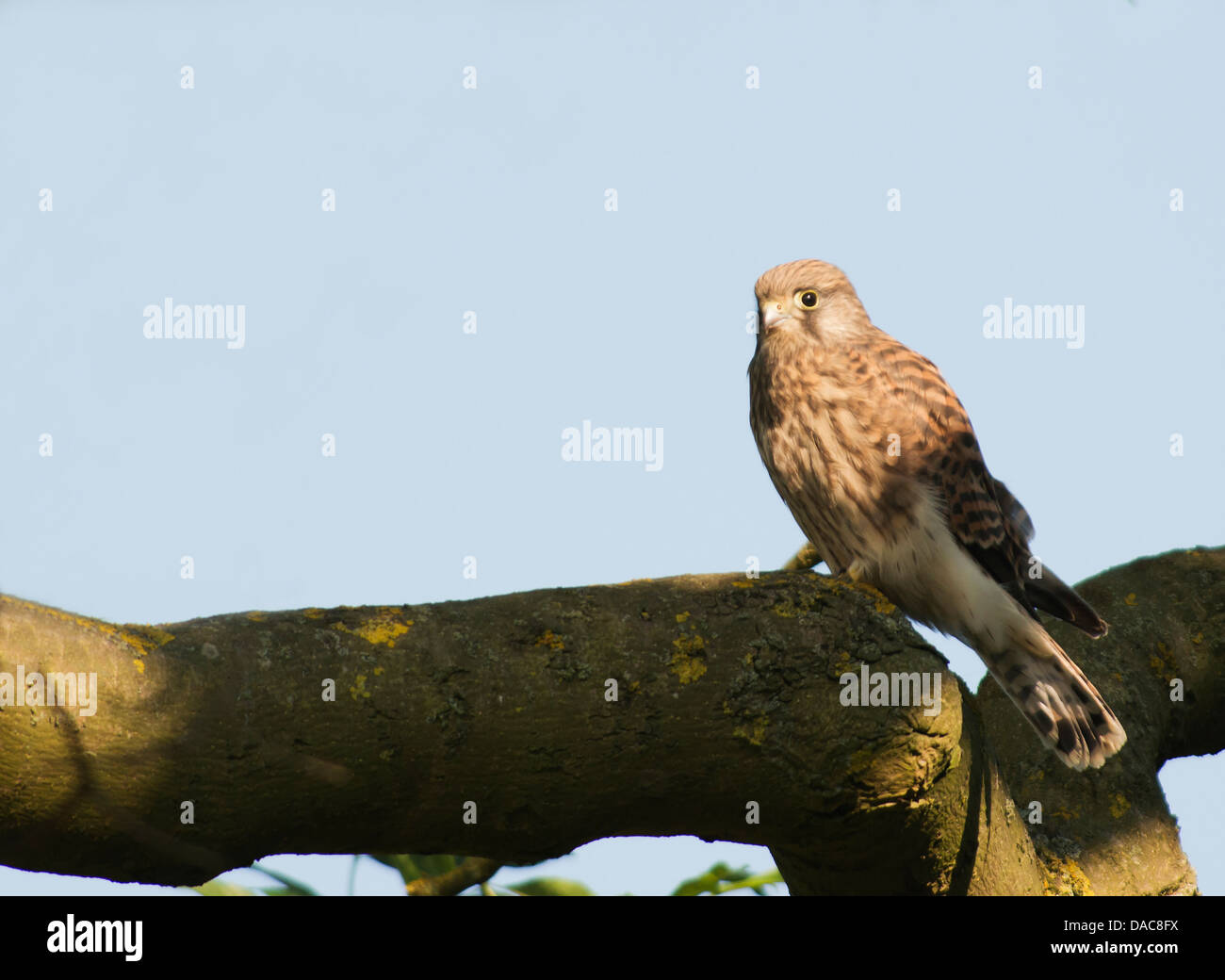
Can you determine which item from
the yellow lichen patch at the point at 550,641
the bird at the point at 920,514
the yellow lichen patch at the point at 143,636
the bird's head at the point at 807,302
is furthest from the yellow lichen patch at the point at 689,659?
the bird's head at the point at 807,302

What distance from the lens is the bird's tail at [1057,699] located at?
3652mm

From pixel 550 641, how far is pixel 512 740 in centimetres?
21

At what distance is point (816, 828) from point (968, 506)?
5.56 ft

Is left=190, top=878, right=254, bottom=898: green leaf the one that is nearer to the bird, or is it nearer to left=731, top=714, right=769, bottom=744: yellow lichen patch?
left=731, top=714, right=769, bottom=744: yellow lichen patch

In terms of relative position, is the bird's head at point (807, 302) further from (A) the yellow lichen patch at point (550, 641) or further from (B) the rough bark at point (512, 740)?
(A) the yellow lichen patch at point (550, 641)

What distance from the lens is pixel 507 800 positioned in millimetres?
2355

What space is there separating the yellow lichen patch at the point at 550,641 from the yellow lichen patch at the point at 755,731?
41 centimetres

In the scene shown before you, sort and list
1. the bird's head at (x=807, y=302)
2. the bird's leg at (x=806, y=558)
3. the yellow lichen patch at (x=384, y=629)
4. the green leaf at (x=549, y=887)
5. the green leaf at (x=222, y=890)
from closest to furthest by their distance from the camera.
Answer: the yellow lichen patch at (x=384, y=629)
the green leaf at (x=222, y=890)
the green leaf at (x=549, y=887)
the bird's head at (x=807, y=302)
the bird's leg at (x=806, y=558)

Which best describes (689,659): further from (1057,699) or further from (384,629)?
(1057,699)

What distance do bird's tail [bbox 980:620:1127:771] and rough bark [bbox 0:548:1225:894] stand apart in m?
0.74

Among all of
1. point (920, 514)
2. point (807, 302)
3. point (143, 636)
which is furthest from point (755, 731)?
point (807, 302)

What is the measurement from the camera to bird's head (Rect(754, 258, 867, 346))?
4.29m
